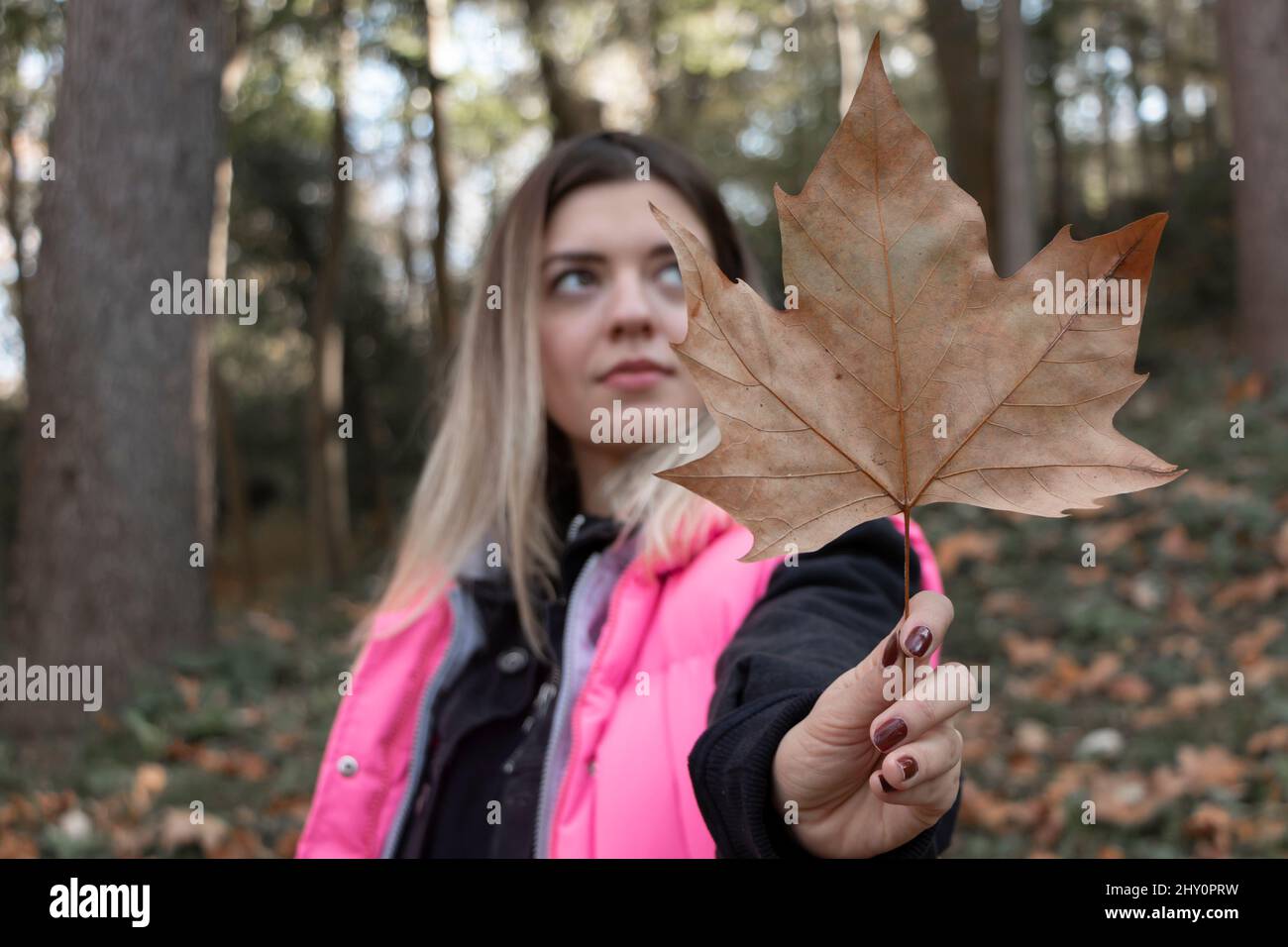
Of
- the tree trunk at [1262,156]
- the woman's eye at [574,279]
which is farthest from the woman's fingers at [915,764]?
the tree trunk at [1262,156]

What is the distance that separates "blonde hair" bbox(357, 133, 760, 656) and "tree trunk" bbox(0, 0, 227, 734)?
388 cm

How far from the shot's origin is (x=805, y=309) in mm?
959

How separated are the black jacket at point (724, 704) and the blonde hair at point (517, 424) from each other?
0.09 meters

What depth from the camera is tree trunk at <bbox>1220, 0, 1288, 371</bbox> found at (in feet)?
25.2

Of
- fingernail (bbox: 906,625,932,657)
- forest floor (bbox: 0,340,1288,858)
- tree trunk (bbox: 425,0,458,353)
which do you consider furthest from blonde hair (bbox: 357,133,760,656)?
tree trunk (bbox: 425,0,458,353)

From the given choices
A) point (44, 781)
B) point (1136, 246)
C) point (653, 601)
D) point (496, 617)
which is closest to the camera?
point (1136, 246)

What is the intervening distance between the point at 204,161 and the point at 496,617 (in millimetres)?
4882

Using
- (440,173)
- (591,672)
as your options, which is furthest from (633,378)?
(440,173)

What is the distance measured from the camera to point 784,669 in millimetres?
1309

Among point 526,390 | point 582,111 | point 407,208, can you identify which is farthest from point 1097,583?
point 407,208

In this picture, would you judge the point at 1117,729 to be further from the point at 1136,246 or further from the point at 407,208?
the point at 407,208

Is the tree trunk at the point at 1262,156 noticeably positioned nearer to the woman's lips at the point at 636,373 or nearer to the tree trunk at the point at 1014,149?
the tree trunk at the point at 1014,149

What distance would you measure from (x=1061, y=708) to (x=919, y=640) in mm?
4454
